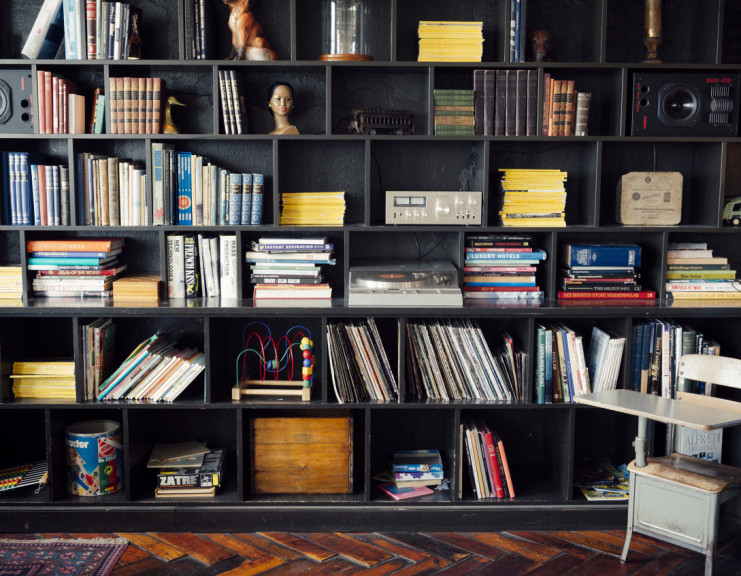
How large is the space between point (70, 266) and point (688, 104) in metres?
2.60

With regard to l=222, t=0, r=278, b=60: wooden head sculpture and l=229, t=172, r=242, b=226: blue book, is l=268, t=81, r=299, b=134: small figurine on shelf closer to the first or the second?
l=222, t=0, r=278, b=60: wooden head sculpture

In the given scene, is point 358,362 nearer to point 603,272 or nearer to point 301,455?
point 301,455

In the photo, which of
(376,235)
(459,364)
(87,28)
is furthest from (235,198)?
(459,364)

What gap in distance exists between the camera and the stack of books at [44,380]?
3164mm

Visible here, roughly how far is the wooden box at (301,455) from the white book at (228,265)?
0.55m

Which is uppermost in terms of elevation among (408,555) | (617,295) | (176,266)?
(176,266)

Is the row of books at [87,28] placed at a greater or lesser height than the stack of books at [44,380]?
greater

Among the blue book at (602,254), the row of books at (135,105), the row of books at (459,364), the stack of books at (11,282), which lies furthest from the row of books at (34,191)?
the blue book at (602,254)

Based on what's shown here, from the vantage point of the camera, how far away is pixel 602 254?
A: 325 centimetres

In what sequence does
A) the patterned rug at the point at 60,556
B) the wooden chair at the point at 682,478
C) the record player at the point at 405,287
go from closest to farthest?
the wooden chair at the point at 682,478
the patterned rug at the point at 60,556
the record player at the point at 405,287

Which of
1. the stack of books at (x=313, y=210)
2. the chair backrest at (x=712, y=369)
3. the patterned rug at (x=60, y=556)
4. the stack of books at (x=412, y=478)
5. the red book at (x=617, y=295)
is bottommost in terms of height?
the patterned rug at (x=60, y=556)

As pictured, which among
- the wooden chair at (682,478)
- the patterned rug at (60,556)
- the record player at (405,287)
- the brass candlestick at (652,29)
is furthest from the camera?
the brass candlestick at (652,29)

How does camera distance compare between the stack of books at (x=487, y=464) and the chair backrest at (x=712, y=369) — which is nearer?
the chair backrest at (x=712, y=369)

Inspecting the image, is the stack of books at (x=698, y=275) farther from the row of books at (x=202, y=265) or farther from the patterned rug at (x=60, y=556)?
the patterned rug at (x=60, y=556)
